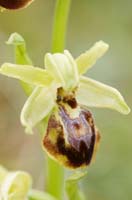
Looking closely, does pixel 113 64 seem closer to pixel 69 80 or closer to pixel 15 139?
pixel 15 139

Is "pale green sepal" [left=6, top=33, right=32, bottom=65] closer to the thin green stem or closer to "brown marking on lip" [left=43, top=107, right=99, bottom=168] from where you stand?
the thin green stem

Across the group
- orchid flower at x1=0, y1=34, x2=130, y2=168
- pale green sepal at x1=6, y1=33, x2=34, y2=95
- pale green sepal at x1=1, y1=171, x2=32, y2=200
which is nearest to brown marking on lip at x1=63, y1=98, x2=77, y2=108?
orchid flower at x1=0, y1=34, x2=130, y2=168

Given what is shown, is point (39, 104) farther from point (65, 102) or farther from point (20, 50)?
point (20, 50)

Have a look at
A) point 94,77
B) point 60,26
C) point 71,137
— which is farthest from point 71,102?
point 94,77

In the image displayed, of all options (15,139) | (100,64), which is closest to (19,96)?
(15,139)

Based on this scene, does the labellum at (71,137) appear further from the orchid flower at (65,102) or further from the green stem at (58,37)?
the green stem at (58,37)

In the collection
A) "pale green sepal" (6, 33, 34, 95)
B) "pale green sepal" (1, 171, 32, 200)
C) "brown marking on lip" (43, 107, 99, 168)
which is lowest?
"pale green sepal" (1, 171, 32, 200)

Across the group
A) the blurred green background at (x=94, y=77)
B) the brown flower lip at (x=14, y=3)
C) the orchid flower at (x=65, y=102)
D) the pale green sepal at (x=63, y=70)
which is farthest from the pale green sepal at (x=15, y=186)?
the blurred green background at (x=94, y=77)
